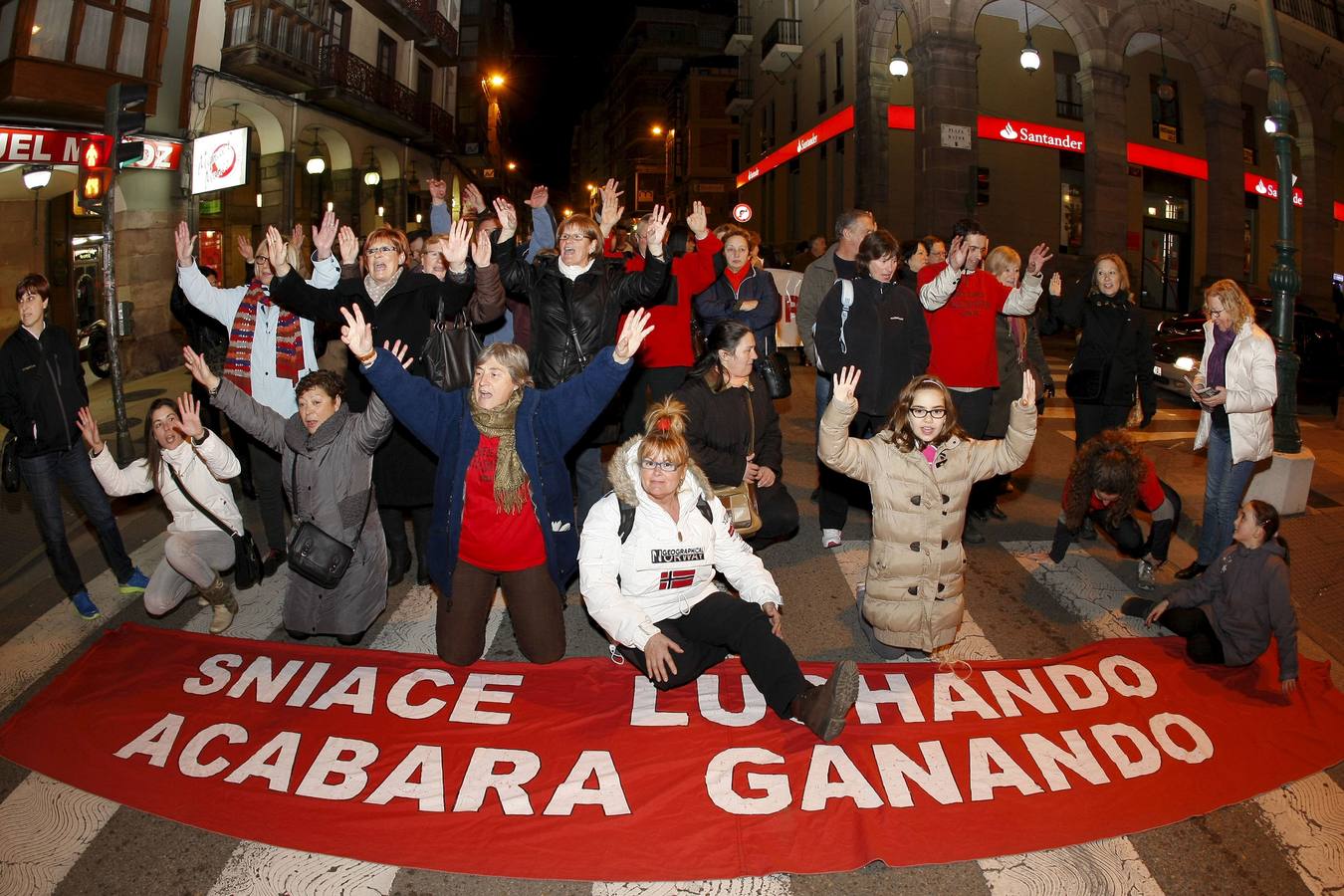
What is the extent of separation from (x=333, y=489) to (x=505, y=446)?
1.18 meters

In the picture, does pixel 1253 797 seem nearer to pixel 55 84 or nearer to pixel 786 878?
pixel 786 878

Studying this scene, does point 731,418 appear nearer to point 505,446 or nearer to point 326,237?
point 505,446

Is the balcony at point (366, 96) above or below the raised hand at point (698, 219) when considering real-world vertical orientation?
above

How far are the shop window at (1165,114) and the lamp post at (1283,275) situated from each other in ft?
84.1

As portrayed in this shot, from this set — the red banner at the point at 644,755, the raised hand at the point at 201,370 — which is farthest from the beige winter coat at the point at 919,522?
the raised hand at the point at 201,370

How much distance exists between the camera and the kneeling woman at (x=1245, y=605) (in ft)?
15.1

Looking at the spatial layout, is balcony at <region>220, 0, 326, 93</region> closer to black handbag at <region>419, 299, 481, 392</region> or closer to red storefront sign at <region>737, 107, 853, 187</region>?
red storefront sign at <region>737, 107, 853, 187</region>

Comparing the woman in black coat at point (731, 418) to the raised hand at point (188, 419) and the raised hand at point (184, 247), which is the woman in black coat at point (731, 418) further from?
the raised hand at point (184, 247)

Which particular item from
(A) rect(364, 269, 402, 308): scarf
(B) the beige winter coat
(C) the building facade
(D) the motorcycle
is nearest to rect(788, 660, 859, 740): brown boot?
(B) the beige winter coat

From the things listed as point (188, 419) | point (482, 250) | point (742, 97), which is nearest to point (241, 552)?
point (188, 419)

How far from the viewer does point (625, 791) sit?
3834mm

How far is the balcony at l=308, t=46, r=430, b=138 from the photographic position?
76.5ft

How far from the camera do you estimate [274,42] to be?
2052cm

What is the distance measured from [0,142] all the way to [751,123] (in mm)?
35929
